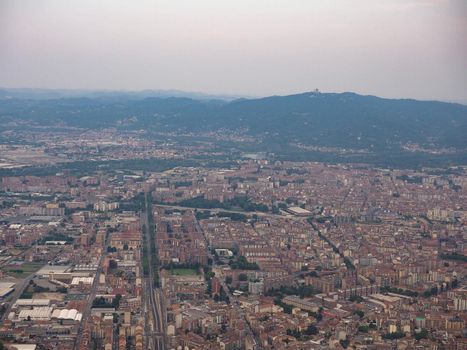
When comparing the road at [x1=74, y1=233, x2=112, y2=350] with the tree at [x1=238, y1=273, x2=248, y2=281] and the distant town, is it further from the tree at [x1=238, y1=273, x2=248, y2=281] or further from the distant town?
the tree at [x1=238, y1=273, x2=248, y2=281]

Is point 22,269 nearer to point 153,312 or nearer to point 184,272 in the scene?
point 184,272

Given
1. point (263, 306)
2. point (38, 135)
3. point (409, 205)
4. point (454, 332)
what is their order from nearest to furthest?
point (454, 332) → point (263, 306) → point (409, 205) → point (38, 135)

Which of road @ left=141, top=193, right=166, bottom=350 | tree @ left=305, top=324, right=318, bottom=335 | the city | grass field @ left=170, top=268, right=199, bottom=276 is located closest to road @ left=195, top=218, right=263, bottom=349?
the city

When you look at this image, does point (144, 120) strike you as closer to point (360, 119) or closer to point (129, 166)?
point (360, 119)

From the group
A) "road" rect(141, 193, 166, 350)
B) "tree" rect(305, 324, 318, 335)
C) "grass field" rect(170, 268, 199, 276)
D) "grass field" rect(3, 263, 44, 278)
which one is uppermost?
"tree" rect(305, 324, 318, 335)

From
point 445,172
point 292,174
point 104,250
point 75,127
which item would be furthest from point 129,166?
point 75,127
